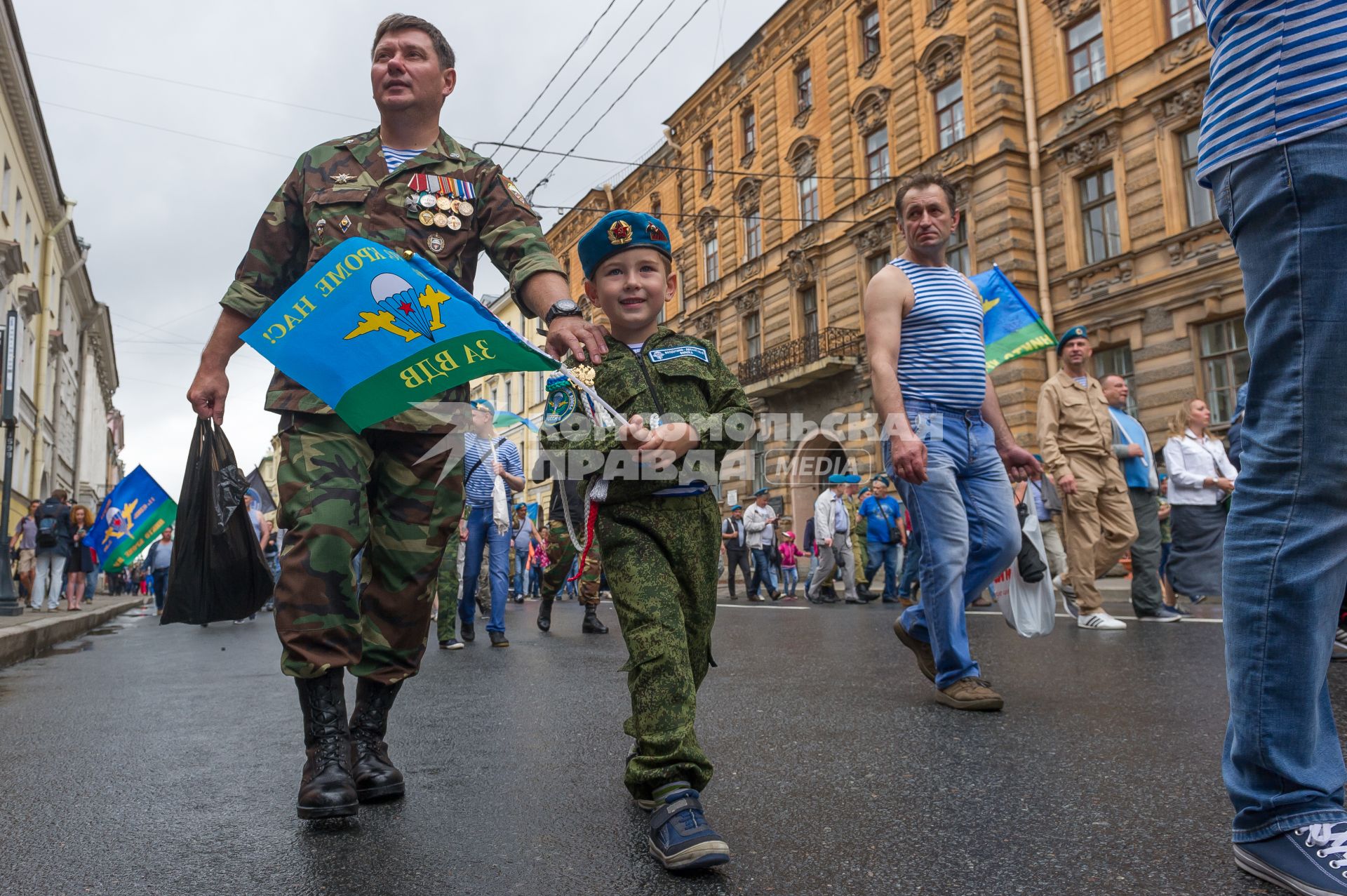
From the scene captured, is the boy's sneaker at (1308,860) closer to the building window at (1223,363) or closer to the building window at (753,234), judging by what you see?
the building window at (1223,363)

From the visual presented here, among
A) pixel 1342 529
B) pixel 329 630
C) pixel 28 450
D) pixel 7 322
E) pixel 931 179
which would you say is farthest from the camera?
pixel 28 450

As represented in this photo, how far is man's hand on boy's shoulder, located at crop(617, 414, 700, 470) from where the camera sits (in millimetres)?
2271

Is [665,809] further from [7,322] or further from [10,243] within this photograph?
[10,243]

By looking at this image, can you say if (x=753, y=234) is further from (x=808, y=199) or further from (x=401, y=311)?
(x=401, y=311)

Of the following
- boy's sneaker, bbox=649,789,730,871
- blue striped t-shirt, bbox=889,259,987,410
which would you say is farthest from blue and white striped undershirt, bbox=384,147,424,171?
blue striped t-shirt, bbox=889,259,987,410

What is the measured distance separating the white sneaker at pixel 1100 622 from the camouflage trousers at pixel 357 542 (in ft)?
17.5

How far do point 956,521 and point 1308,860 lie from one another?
7.07 feet

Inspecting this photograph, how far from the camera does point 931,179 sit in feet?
13.4

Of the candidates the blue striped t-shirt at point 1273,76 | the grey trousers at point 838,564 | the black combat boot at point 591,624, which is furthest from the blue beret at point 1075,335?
the grey trousers at point 838,564

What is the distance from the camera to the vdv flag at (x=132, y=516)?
43.4ft

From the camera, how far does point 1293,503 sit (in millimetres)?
1781

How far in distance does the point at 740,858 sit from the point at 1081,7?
20.8 meters

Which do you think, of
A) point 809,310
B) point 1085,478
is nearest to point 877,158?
point 809,310

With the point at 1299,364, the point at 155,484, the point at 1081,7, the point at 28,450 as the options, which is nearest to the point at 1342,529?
the point at 1299,364
